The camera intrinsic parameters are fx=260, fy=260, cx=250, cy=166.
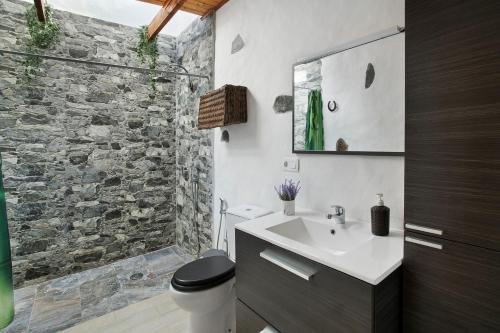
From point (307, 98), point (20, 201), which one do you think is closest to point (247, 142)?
point (307, 98)

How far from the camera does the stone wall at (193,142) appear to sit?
9.37 feet

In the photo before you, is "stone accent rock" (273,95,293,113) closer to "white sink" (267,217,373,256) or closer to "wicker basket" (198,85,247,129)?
"wicker basket" (198,85,247,129)

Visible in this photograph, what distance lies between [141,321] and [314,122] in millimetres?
2080

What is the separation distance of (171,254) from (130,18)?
116 inches

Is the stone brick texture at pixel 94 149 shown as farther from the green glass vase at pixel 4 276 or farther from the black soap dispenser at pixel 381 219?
the black soap dispenser at pixel 381 219

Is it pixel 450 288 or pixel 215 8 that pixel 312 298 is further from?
pixel 215 8

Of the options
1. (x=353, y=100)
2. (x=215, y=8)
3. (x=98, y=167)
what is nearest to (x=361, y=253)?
(x=353, y=100)

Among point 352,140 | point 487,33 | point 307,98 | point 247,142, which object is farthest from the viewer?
point 247,142

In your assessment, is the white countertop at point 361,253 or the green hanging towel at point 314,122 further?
the green hanging towel at point 314,122

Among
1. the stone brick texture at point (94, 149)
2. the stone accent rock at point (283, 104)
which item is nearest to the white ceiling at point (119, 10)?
the stone brick texture at point (94, 149)

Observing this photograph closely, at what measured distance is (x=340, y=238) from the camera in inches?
55.7

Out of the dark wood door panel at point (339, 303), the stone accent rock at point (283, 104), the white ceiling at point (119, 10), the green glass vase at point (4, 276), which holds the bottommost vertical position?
the green glass vase at point (4, 276)

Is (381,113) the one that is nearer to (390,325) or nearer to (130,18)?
(390,325)

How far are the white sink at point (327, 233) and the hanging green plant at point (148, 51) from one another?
2663 mm
